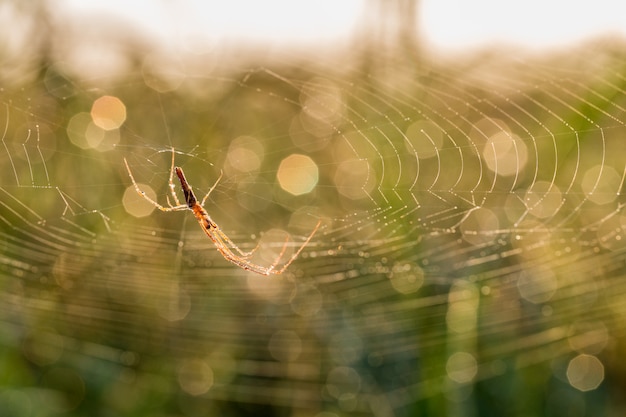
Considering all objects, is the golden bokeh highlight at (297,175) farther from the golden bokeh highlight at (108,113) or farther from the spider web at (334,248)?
the golden bokeh highlight at (108,113)

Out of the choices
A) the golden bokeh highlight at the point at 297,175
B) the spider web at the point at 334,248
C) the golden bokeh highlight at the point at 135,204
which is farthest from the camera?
the golden bokeh highlight at the point at 297,175

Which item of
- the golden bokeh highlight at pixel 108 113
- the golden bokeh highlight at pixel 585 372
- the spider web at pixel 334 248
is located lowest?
the golden bokeh highlight at pixel 585 372

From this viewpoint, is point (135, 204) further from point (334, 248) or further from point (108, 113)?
point (334, 248)

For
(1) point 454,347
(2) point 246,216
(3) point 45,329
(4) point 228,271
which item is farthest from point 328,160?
(3) point 45,329

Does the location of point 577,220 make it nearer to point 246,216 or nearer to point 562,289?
point 562,289

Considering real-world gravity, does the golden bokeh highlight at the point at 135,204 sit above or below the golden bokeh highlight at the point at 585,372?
above

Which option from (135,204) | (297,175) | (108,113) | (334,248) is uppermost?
(108,113)

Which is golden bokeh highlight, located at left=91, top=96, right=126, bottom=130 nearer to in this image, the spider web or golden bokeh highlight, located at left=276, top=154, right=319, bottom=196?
the spider web

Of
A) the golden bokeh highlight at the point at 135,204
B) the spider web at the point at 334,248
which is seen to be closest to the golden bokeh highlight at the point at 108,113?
the spider web at the point at 334,248

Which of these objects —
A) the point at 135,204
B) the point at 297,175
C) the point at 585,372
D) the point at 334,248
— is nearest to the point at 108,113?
the point at 135,204
